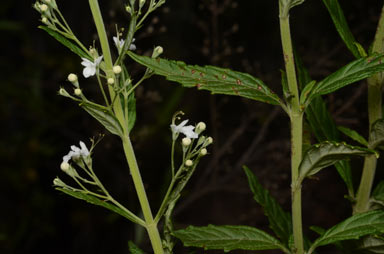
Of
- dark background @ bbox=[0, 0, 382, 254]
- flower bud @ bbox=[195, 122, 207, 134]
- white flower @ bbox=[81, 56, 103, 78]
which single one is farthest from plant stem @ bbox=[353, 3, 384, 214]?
dark background @ bbox=[0, 0, 382, 254]

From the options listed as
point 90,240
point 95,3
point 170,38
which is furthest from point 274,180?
point 95,3

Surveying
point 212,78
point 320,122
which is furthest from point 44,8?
point 320,122

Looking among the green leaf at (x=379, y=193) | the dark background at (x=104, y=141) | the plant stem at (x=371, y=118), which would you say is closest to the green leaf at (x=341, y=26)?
the plant stem at (x=371, y=118)

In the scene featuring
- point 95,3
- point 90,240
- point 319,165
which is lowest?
point 90,240

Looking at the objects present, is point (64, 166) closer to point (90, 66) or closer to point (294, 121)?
point (90, 66)

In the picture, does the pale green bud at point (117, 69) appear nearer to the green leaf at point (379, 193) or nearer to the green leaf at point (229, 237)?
the green leaf at point (229, 237)

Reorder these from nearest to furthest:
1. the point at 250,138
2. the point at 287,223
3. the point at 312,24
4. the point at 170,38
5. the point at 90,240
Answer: the point at 287,223, the point at 90,240, the point at 250,138, the point at 312,24, the point at 170,38

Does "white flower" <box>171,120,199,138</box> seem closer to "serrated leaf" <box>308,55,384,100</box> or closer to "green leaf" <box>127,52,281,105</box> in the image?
"green leaf" <box>127,52,281,105</box>

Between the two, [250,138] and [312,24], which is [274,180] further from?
[312,24]
